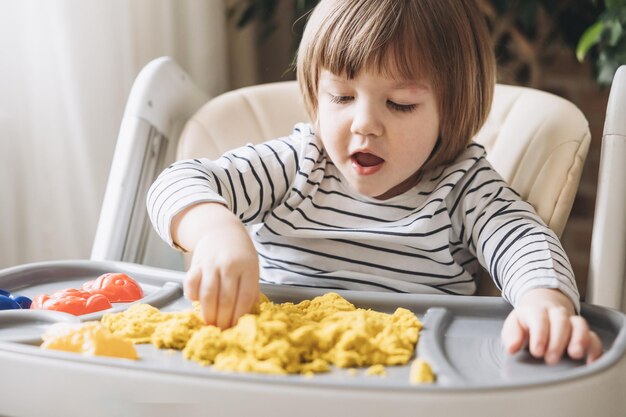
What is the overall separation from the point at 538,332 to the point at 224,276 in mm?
265

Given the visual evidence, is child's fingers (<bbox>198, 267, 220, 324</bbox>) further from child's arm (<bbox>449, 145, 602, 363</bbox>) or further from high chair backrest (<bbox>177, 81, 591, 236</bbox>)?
high chair backrest (<bbox>177, 81, 591, 236</bbox>)

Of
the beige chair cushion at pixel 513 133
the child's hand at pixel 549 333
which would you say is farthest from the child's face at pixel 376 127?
the child's hand at pixel 549 333

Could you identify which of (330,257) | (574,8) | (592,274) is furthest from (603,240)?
(574,8)

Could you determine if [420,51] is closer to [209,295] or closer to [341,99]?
[341,99]

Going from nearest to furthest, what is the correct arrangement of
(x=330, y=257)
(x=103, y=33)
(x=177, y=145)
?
(x=330, y=257), (x=177, y=145), (x=103, y=33)

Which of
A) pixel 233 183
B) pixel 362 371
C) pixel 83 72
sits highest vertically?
pixel 83 72

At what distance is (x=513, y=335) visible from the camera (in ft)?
2.28

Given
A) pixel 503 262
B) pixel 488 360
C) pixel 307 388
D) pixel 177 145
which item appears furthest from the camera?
pixel 177 145

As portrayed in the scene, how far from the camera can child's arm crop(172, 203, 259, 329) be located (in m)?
0.71

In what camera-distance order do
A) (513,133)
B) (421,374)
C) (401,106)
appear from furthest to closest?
(513,133) → (401,106) → (421,374)

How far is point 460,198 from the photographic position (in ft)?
3.22

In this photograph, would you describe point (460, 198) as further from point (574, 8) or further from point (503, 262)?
point (574, 8)

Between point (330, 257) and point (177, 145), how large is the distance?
34 cm

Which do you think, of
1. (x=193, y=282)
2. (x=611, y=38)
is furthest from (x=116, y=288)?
(x=611, y=38)
